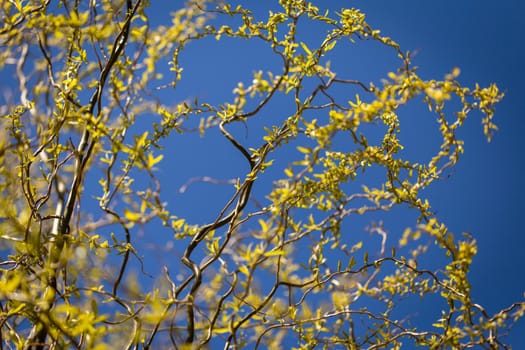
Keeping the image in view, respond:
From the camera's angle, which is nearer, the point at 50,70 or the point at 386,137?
the point at 50,70

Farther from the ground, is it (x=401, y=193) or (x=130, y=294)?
(x=401, y=193)

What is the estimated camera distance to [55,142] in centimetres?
186

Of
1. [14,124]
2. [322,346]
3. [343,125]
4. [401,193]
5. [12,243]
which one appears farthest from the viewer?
[322,346]

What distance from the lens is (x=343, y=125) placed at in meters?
1.44

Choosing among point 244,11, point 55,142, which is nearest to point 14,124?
point 55,142

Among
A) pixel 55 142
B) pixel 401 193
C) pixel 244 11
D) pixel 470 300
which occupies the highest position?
pixel 244 11

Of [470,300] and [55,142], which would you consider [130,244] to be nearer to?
[55,142]

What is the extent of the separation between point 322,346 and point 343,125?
958mm

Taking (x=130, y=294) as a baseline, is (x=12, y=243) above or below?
above

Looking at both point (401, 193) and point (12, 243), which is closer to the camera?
point (401, 193)

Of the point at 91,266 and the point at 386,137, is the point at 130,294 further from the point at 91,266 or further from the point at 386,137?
the point at 386,137

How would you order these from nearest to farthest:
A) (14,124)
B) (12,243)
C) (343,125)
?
(343,125) < (12,243) < (14,124)

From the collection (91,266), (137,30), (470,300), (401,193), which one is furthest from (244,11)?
(470,300)

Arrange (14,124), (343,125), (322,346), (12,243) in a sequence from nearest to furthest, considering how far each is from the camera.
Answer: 1. (343,125)
2. (12,243)
3. (14,124)
4. (322,346)
